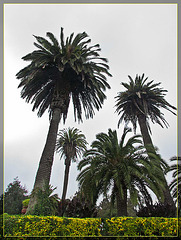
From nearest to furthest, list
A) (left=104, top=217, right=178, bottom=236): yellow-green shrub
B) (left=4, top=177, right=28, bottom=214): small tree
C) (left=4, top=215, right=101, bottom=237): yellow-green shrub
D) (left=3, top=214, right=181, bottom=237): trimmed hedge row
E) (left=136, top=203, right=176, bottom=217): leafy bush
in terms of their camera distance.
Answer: (left=4, top=215, right=101, bottom=237): yellow-green shrub
(left=3, top=214, right=181, bottom=237): trimmed hedge row
(left=104, top=217, right=178, bottom=236): yellow-green shrub
(left=136, top=203, right=176, bottom=217): leafy bush
(left=4, top=177, right=28, bottom=214): small tree

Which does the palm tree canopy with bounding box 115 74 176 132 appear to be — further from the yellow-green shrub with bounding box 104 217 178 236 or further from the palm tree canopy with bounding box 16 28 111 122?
the yellow-green shrub with bounding box 104 217 178 236

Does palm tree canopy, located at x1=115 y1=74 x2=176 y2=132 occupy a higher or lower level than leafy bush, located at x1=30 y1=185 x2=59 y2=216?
higher

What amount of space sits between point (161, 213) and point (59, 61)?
42.0 ft

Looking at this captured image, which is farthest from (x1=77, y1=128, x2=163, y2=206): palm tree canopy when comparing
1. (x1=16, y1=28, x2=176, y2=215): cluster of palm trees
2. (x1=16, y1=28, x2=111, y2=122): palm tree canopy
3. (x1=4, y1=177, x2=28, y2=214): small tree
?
(x1=4, y1=177, x2=28, y2=214): small tree

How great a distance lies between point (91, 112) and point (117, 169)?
7807 millimetres

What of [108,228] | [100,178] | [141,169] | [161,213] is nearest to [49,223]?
[108,228]

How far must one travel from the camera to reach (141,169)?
11422mm

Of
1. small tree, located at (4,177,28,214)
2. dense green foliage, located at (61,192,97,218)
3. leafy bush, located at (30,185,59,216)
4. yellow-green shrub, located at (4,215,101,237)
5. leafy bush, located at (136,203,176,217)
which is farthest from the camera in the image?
small tree, located at (4,177,28,214)

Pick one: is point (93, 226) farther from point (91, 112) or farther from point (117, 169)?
point (91, 112)

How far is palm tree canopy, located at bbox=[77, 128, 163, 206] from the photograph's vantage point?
11388 millimetres

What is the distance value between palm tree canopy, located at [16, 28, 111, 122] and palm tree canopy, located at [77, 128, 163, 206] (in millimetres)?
4259

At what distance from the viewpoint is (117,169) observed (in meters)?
11.8

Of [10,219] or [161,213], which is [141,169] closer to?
[161,213]

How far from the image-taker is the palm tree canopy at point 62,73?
14500mm
